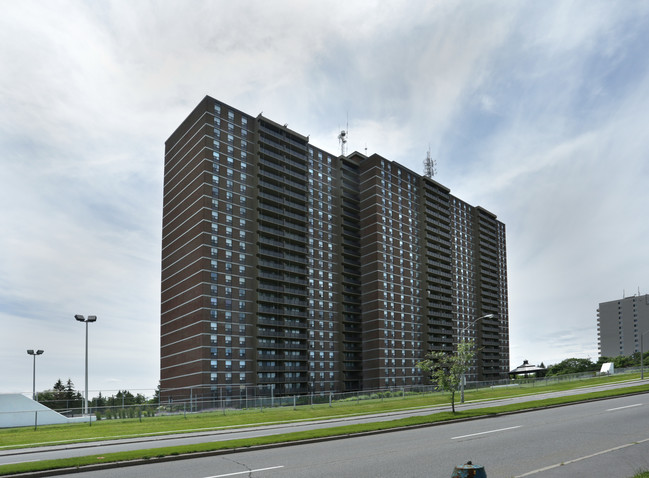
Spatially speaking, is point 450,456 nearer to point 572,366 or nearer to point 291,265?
point 291,265

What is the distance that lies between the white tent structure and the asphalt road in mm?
30201

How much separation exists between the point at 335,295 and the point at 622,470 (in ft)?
338

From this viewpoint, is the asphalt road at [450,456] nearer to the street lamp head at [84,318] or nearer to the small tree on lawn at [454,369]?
the small tree on lawn at [454,369]

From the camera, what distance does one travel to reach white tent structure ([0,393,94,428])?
4188 cm

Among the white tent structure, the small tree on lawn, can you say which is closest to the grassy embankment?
the small tree on lawn

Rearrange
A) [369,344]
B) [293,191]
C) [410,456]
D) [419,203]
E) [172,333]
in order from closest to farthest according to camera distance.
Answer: [410,456] → [172,333] → [293,191] → [369,344] → [419,203]

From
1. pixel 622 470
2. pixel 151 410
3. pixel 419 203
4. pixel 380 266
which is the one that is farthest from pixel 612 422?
pixel 419 203

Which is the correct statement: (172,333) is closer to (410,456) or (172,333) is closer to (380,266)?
(380,266)

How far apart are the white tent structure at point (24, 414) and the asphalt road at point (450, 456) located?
30201 mm

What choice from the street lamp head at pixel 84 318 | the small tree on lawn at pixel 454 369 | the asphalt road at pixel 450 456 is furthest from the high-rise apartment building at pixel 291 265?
the asphalt road at pixel 450 456

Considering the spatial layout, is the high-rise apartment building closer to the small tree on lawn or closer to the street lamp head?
the street lamp head

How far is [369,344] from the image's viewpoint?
118750 millimetres

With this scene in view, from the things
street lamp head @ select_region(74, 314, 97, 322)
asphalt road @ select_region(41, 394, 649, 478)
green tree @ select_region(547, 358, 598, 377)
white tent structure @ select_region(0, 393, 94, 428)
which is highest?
street lamp head @ select_region(74, 314, 97, 322)

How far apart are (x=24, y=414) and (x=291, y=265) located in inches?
2672
